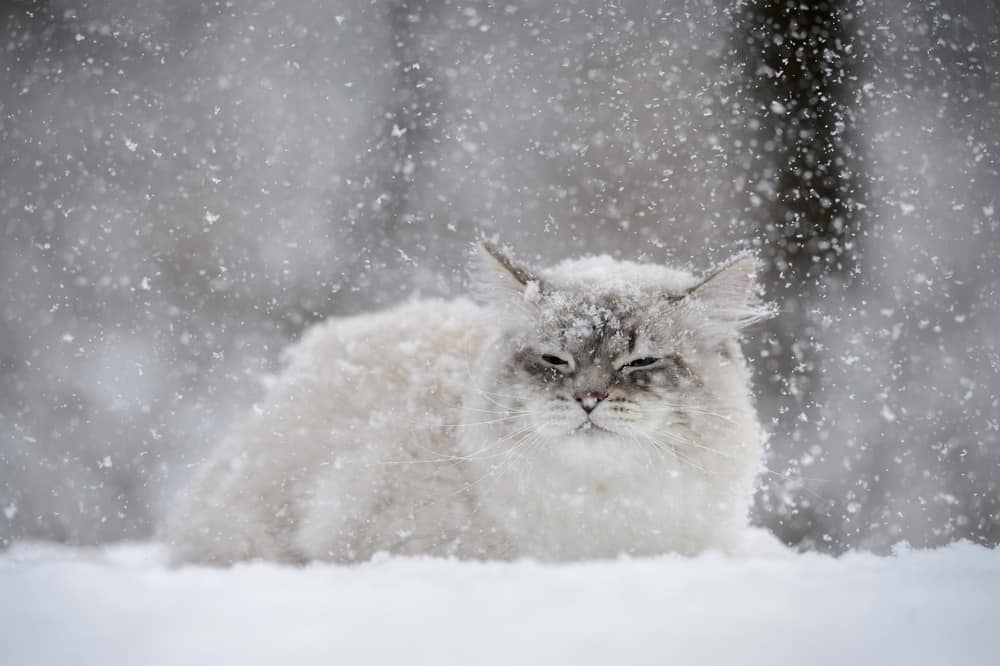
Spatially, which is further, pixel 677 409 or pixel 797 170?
pixel 797 170

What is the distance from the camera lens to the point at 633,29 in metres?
4.57

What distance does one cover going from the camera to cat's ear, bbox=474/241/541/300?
217 cm

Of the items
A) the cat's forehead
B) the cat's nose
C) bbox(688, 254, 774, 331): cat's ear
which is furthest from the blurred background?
the cat's nose

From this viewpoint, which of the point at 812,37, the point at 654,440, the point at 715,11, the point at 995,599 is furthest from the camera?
the point at 715,11

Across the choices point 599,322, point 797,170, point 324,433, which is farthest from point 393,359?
point 797,170

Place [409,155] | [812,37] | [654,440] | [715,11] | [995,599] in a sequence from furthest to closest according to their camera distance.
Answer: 1. [409,155]
2. [715,11]
3. [812,37]
4. [654,440]
5. [995,599]

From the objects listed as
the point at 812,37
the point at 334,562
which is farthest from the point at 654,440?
the point at 812,37

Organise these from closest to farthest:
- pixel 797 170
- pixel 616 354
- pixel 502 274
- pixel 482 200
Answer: pixel 616 354 → pixel 502 274 → pixel 797 170 → pixel 482 200

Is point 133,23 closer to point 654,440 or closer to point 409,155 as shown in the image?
point 409,155

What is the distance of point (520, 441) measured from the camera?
6.58 ft

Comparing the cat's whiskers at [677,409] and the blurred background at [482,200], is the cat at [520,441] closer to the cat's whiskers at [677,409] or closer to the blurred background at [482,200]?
the cat's whiskers at [677,409]

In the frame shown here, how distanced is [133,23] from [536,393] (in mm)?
4384

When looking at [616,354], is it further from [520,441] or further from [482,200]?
[482,200]

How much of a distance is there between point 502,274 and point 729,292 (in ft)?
2.22
